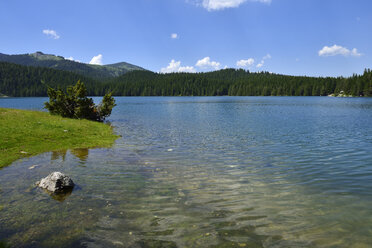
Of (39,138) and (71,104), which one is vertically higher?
(71,104)

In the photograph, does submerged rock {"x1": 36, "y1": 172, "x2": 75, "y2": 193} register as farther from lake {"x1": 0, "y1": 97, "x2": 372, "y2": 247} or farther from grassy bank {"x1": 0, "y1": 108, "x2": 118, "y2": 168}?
grassy bank {"x1": 0, "y1": 108, "x2": 118, "y2": 168}

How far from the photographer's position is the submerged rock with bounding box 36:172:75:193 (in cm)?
1096

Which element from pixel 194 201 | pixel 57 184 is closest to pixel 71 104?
pixel 57 184

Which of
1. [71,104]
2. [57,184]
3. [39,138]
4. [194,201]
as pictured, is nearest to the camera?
[194,201]

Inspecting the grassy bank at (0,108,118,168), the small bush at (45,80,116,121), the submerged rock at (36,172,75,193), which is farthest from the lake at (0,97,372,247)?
the small bush at (45,80,116,121)

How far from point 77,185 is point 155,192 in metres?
4.03

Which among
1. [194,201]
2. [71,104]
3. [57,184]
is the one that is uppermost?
[71,104]

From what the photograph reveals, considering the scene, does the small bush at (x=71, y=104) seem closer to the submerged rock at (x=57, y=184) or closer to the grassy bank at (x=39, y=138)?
the grassy bank at (x=39, y=138)

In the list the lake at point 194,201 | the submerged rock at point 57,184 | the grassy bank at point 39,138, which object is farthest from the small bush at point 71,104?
the submerged rock at point 57,184

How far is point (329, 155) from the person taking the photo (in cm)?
1786

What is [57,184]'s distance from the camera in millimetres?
11023

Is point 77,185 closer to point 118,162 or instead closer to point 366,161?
point 118,162

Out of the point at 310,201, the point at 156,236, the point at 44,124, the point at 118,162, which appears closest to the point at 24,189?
the point at 118,162

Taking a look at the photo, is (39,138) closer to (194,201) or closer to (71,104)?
(71,104)
